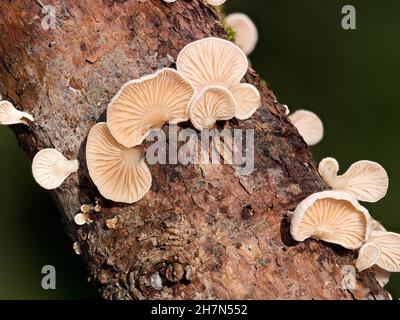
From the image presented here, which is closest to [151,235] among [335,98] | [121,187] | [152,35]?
[121,187]

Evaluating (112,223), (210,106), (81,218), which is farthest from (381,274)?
(81,218)

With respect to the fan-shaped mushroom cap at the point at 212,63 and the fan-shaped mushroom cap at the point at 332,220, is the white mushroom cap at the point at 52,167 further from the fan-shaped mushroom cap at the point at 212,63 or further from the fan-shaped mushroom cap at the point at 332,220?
the fan-shaped mushroom cap at the point at 332,220

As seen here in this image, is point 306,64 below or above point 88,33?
below

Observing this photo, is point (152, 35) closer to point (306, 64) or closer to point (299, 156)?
point (299, 156)

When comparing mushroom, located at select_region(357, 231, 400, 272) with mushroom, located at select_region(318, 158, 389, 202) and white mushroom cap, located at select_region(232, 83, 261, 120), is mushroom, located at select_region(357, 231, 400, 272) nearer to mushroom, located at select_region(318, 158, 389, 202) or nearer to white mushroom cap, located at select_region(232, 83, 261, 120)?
mushroom, located at select_region(318, 158, 389, 202)

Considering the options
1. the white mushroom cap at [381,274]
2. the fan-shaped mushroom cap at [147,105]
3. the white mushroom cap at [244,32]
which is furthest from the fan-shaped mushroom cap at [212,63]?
the white mushroom cap at [244,32]
